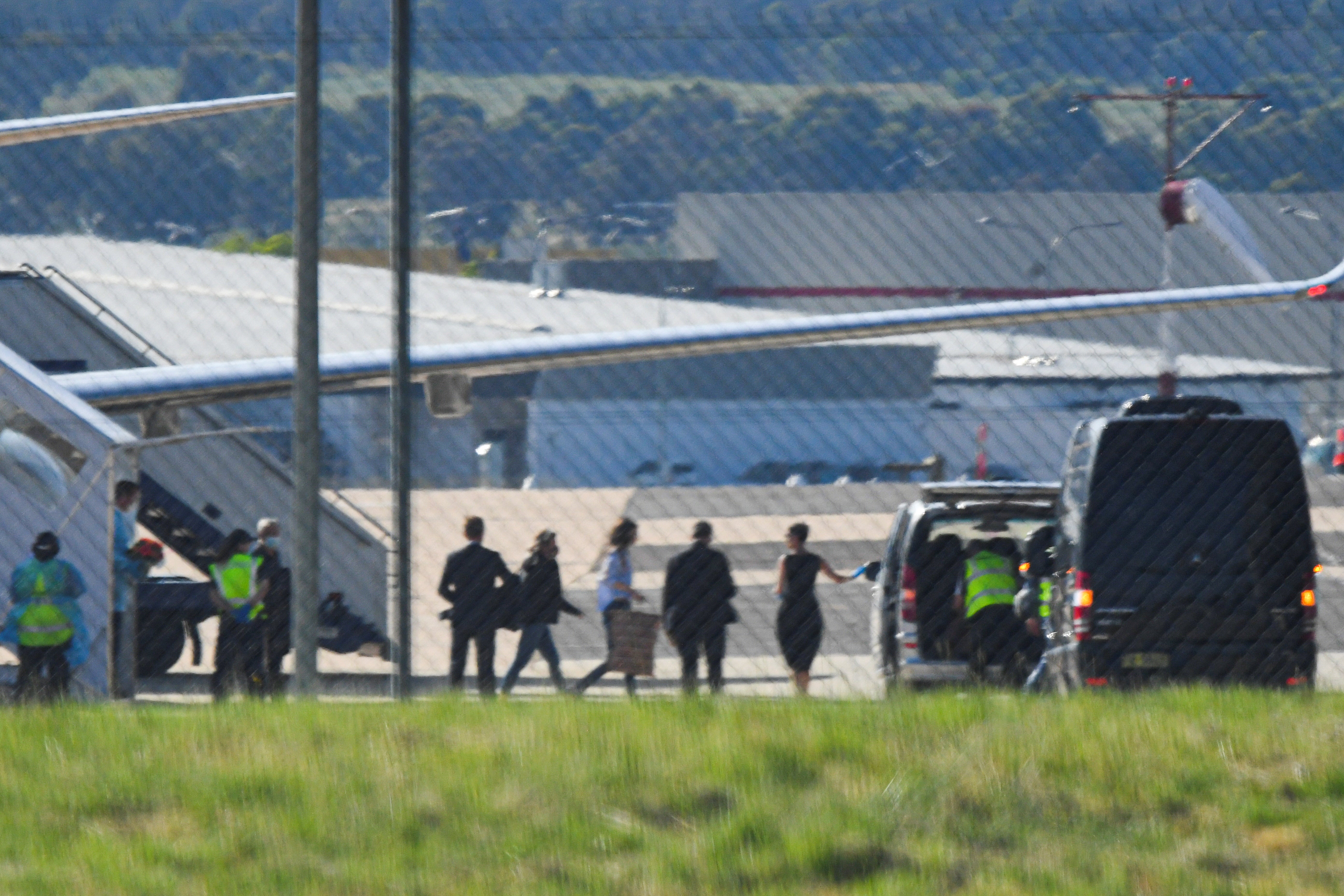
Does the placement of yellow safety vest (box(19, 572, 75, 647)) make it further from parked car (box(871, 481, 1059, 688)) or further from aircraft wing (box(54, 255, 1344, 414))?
parked car (box(871, 481, 1059, 688))

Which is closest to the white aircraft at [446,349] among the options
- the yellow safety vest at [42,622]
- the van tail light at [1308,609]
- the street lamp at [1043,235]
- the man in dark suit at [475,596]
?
the street lamp at [1043,235]

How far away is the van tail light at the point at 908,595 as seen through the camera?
11516mm

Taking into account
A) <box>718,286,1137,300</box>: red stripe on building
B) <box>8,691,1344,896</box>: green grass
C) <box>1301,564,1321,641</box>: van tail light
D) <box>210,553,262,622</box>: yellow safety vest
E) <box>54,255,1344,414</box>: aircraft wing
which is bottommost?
<box>8,691,1344,896</box>: green grass

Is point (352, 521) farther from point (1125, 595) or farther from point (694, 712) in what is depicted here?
point (694, 712)

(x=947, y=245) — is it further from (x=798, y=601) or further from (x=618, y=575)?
(x=798, y=601)

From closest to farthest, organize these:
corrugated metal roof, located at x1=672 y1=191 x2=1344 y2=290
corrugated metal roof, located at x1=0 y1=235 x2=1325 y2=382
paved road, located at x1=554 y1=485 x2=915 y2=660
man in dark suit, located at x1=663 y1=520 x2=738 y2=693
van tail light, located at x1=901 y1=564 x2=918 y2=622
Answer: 1. man in dark suit, located at x1=663 y1=520 x2=738 y2=693
2. van tail light, located at x1=901 y1=564 x2=918 y2=622
3. paved road, located at x1=554 y1=485 x2=915 y2=660
4. corrugated metal roof, located at x1=672 y1=191 x2=1344 y2=290
5. corrugated metal roof, located at x1=0 y1=235 x2=1325 y2=382

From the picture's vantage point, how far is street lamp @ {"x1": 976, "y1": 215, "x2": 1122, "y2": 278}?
39.8 ft

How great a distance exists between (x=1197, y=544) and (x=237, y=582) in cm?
647

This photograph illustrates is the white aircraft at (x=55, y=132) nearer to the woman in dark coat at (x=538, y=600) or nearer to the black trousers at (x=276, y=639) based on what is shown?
the black trousers at (x=276, y=639)

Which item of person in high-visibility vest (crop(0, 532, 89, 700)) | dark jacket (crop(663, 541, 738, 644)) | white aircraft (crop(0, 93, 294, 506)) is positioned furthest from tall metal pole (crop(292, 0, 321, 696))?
dark jacket (crop(663, 541, 738, 644))

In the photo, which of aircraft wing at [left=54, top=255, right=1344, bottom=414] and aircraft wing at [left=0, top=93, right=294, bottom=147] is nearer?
aircraft wing at [left=0, top=93, right=294, bottom=147]

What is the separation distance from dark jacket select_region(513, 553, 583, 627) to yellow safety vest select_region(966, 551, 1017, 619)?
2828 millimetres

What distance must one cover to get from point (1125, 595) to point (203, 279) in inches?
1155

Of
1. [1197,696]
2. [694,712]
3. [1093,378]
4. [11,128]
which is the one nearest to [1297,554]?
[1197,696]
